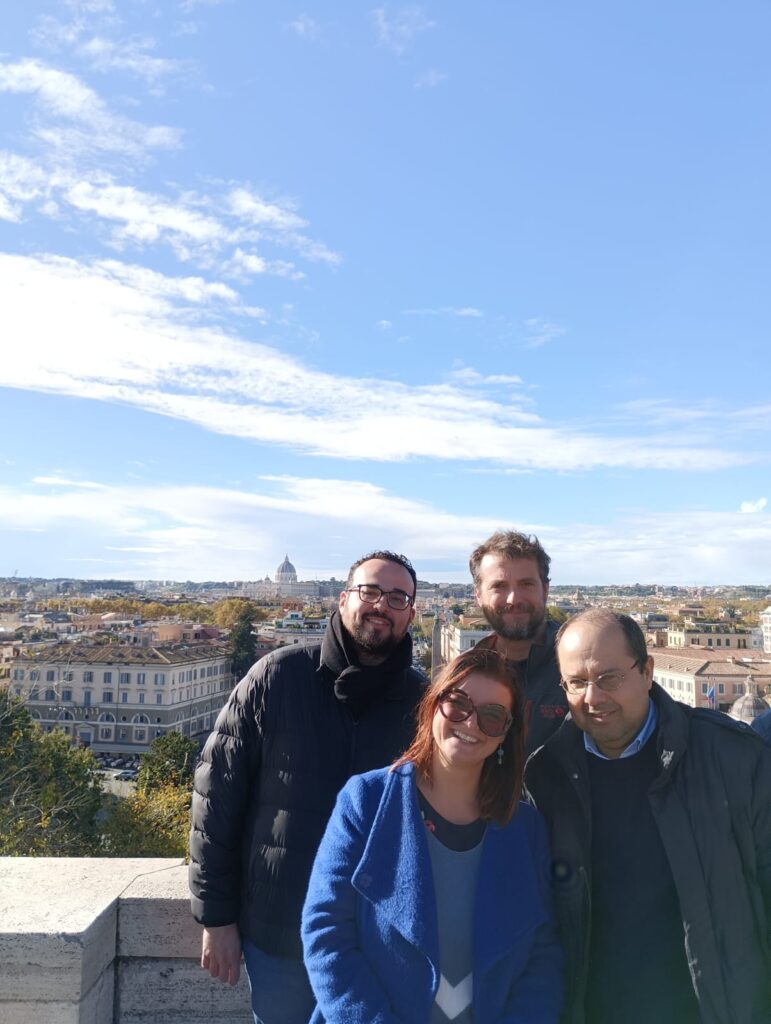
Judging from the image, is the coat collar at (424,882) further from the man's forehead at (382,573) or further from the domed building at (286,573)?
the domed building at (286,573)

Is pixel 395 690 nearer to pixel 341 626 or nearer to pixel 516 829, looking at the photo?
pixel 341 626

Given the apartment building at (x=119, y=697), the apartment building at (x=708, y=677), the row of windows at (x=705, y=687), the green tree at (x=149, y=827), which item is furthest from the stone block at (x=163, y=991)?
the apartment building at (x=119, y=697)

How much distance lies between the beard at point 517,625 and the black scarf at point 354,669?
1.18 ft

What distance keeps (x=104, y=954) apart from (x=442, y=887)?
1202 mm

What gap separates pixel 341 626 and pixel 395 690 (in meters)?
0.23

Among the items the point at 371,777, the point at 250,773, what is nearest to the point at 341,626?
the point at 250,773

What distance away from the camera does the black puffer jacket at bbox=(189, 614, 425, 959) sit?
186 centimetres

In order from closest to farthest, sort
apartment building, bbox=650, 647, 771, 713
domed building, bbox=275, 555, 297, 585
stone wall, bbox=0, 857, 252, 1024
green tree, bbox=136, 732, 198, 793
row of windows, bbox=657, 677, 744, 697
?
1. stone wall, bbox=0, 857, 252, 1024
2. green tree, bbox=136, 732, 198, 793
3. apartment building, bbox=650, 647, 771, 713
4. row of windows, bbox=657, 677, 744, 697
5. domed building, bbox=275, 555, 297, 585

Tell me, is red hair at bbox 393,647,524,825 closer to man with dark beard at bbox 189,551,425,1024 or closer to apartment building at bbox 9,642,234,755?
man with dark beard at bbox 189,551,425,1024

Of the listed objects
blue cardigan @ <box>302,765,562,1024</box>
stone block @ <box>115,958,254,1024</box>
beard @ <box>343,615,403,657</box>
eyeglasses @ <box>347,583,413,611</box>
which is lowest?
stone block @ <box>115,958,254,1024</box>

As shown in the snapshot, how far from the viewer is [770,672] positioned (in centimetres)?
3133

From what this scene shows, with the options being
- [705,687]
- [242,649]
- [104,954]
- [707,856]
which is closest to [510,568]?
[707,856]

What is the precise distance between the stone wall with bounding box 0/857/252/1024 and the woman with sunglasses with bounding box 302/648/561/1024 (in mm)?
792

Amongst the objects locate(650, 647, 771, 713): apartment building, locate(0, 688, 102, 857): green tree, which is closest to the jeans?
locate(0, 688, 102, 857): green tree
